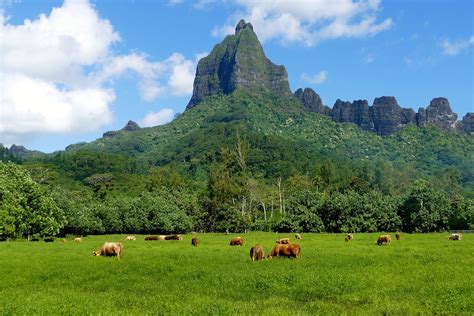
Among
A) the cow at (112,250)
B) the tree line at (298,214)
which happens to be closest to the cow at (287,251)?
the cow at (112,250)

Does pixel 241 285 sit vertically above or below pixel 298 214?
below

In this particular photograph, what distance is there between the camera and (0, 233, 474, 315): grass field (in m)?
15.8

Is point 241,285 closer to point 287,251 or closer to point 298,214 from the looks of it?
point 287,251

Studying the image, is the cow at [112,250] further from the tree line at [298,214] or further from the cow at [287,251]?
the tree line at [298,214]

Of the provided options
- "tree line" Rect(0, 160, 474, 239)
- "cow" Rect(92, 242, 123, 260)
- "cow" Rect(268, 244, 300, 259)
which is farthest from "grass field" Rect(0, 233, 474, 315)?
"tree line" Rect(0, 160, 474, 239)

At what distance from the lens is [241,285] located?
20.3 meters

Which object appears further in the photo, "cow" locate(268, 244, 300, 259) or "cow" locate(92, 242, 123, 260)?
"cow" locate(92, 242, 123, 260)

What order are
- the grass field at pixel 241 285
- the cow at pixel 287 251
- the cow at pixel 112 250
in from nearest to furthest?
the grass field at pixel 241 285
the cow at pixel 287 251
the cow at pixel 112 250

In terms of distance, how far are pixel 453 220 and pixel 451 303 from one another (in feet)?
278

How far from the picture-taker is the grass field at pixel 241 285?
15.8 m

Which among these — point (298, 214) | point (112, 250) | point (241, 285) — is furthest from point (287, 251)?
point (298, 214)

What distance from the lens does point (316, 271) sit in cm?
2317

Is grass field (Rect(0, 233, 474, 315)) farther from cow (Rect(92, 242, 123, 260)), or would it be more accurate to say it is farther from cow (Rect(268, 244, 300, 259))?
cow (Rect(92, 242, 123, 260))

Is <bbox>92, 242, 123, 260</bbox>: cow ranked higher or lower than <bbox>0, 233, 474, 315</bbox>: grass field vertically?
higher
